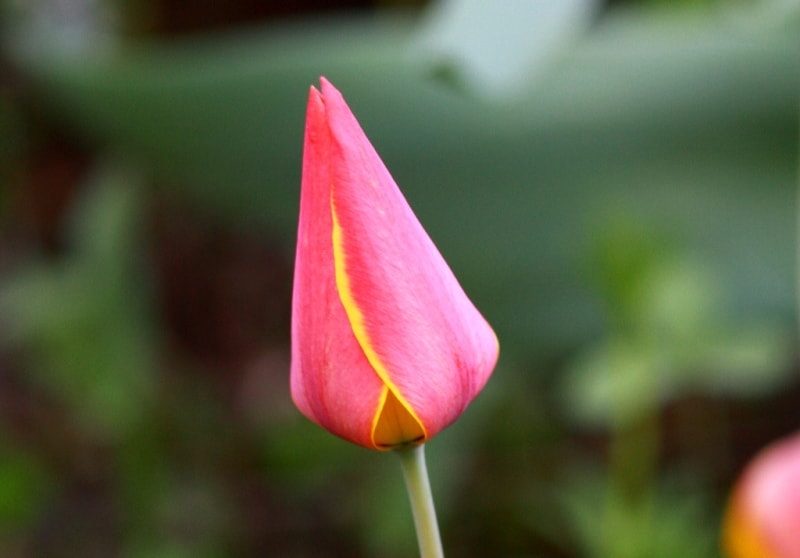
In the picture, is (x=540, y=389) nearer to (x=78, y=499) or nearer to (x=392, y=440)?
(x=78, y=499)

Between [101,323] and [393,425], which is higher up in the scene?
[101,323]

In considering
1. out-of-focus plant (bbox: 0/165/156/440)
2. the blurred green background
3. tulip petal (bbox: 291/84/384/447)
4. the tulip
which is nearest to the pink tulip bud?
tulip petal (bbox: 291/84/384/447)

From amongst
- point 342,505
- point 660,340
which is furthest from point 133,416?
point 660,340

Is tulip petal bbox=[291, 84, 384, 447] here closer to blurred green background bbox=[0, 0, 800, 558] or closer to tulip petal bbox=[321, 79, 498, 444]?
tulip petal bbox=[321, 79, 498, 444]

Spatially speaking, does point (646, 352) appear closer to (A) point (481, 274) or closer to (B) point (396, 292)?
(A) point (481, 274)

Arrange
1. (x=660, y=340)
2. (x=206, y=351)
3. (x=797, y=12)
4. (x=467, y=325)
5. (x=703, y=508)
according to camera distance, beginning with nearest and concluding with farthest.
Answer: (x=467, y=325) → (x=797, y=12) → (x=660, y=340) → (x=703, y=508) → (x=206, y=351)

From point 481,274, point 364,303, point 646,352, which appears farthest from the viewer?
point 481,274

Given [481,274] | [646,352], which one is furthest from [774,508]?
[481,274]

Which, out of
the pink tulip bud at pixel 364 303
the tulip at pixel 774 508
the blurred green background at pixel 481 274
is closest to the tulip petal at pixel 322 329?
the pink tulip bud at pixel 364 303
